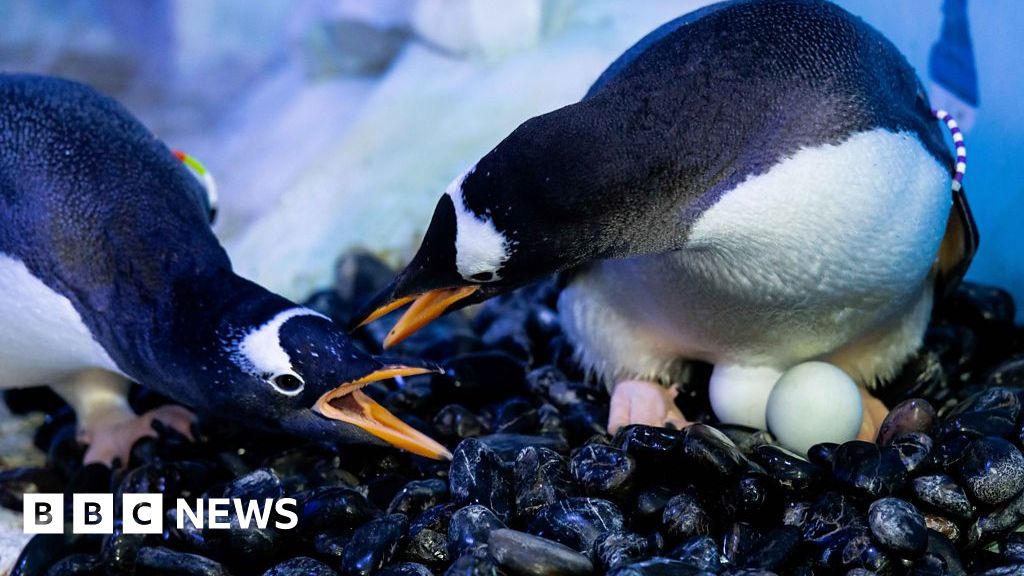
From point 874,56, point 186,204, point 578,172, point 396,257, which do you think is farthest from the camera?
point 396,257

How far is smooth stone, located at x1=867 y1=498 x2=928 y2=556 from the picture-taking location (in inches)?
60.3

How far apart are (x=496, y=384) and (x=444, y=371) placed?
7.5 inches

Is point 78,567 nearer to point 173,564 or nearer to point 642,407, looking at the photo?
point 173,564

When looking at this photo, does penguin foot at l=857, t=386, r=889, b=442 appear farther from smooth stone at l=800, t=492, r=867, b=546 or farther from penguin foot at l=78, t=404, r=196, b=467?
penguin foot at l=78, t=404, r=196, b=467

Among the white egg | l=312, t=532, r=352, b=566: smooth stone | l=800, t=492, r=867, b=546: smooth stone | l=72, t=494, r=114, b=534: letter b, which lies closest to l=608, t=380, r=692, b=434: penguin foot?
the white egg

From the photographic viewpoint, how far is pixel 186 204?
225 centimetres

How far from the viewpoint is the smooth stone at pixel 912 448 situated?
173 cm

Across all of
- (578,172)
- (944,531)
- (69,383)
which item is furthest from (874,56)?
(69,383)

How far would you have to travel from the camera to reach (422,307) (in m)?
1.95

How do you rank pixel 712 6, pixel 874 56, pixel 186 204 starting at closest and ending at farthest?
pixel 874 56, pixel 712 6, pixel 186 204

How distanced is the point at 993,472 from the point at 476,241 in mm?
844

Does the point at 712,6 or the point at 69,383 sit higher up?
the point at 712,6

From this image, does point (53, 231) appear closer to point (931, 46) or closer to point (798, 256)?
point (798, 256)

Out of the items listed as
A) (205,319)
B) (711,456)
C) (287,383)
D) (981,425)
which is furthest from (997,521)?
(205,319)
